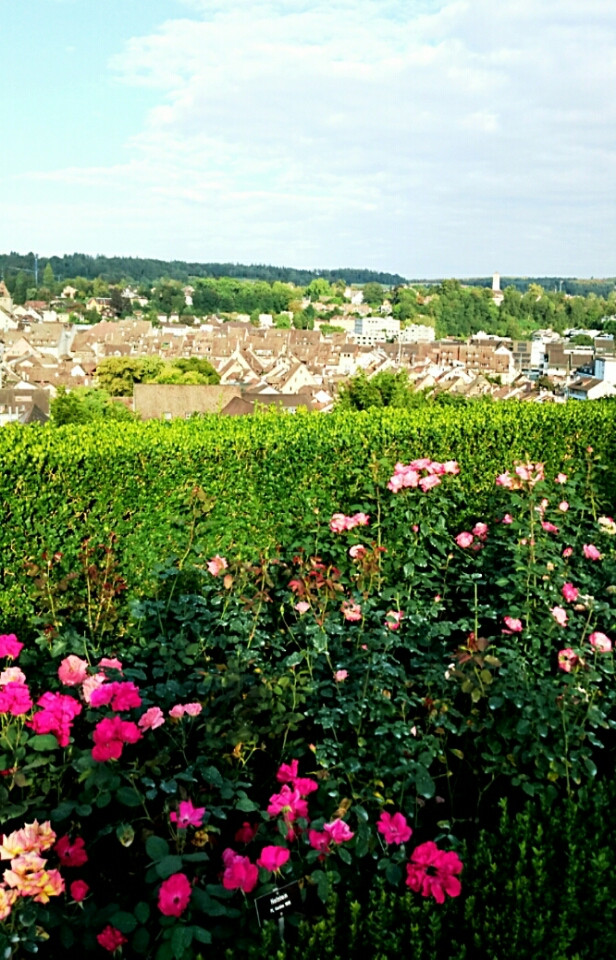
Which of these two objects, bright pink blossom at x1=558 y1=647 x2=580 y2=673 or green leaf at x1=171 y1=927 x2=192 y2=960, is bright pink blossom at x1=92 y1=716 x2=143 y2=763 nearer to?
green leaf at x1=171 y1=927 x2=192 y2=960

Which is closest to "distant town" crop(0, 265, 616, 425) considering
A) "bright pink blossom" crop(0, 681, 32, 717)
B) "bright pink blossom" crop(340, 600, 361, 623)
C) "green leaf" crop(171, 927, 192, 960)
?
"bright pink blossom" crop(340, 600, 361, 623)

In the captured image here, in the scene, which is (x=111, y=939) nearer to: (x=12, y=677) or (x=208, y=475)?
(x=12, y=677)

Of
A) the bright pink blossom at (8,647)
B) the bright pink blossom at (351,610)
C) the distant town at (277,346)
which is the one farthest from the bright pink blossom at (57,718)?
the distant town at (277,346)

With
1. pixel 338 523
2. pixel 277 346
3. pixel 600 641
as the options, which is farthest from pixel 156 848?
pixel 277 346

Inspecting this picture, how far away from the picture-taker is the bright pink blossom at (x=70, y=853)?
2.79 metres

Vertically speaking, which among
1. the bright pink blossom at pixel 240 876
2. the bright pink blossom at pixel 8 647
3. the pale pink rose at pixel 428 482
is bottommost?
the bright pink blossom at pixel 240 876

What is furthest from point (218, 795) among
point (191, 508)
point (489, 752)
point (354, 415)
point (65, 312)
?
point (65, 312)

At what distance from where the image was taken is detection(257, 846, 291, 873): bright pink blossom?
2682 millimetres

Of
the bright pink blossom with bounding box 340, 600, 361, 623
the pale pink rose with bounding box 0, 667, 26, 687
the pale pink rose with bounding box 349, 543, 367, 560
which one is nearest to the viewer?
the pale pink rose with bounding box 0, 667, 26, 687

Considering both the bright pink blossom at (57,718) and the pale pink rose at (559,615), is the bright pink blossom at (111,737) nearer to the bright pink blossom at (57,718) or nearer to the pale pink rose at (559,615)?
the bright pink blossom at (57,718)

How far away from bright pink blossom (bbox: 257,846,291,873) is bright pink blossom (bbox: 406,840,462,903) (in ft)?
1.35

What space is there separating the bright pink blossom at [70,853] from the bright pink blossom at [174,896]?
1.41 ft

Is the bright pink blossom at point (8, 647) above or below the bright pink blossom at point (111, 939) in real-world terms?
above

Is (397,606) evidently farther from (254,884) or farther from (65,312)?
(65,312)
